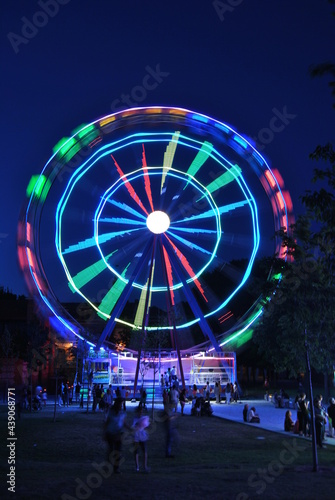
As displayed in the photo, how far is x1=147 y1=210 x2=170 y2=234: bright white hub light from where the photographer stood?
29906 mm

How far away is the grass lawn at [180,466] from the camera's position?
7.96m

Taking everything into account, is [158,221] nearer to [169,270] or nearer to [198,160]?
[169,270]

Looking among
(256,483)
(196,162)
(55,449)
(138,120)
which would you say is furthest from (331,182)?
(138,120)

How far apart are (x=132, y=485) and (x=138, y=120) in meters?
24.5

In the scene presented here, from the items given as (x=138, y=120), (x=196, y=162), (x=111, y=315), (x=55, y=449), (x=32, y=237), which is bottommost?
(x=55, y=449)

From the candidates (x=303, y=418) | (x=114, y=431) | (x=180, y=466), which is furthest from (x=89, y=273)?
(x=114, y=431)

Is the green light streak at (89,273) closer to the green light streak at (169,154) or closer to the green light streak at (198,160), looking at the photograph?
the green light streak at (169,154)

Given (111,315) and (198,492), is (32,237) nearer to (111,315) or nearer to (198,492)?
(111,315)

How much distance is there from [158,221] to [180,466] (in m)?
19.5

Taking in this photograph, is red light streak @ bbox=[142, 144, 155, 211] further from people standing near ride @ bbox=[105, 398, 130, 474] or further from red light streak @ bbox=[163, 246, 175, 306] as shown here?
people standing near ride @ bbox=[105, 398, 130, 474]

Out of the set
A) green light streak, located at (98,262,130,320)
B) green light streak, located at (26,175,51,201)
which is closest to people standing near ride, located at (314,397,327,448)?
green light streak, located at (26,175,51,201)

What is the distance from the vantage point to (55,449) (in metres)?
13.8

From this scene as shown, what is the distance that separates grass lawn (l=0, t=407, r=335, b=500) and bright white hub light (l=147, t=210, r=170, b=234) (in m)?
12.8

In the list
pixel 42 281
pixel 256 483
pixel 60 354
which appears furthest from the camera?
pixel 42 281
